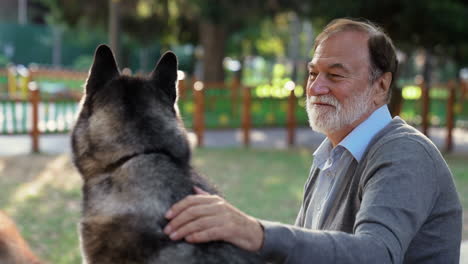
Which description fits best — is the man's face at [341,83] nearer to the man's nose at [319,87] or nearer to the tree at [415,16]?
the man's nose at [319,87]

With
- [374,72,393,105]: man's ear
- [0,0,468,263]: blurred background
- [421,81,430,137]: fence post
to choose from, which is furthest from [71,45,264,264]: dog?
[421,81,430,137]: fence post

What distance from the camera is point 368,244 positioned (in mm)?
1862

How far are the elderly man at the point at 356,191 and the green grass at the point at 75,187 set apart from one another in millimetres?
3853

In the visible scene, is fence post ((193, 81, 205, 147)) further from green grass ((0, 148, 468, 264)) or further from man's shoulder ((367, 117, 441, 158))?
man's shoulder ((367, 117, 441, 158))

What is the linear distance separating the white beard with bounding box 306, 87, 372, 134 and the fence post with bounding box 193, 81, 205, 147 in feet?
37.1

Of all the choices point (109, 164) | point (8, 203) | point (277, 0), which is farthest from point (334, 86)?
point (277, 0)

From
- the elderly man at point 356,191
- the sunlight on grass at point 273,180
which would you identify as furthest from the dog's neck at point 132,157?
the sunlight on grass at point 273,180

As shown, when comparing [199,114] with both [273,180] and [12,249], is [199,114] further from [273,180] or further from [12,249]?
[12,249]

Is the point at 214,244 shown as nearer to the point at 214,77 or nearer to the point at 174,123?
the point at 174,123

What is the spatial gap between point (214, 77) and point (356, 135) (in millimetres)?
19600

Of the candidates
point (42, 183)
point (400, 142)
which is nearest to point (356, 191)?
point (400, 142)

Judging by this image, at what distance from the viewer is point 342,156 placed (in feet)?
8.10

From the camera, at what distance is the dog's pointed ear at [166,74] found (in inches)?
83.7

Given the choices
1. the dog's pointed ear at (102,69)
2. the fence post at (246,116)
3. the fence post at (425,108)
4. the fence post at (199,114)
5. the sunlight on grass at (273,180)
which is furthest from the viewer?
the fence post at (425,108)
